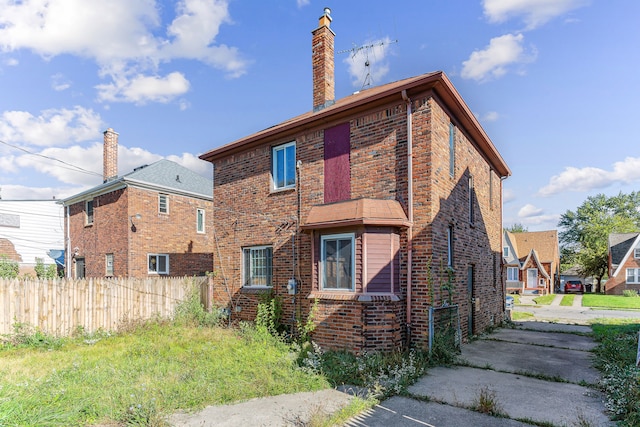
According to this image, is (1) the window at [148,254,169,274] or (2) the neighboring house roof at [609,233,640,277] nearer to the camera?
(1) the window at [148,254,169,274]

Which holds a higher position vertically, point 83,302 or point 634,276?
point 83,302

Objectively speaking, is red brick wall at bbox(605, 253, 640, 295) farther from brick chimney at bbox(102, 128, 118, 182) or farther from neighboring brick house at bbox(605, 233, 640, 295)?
brick chimney at bbox(102, 128, 118, 182)

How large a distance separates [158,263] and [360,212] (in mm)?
12881

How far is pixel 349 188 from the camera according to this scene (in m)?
9.71

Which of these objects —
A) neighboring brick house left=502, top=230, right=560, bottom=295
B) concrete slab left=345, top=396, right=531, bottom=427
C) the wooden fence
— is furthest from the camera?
neighboring brick house left=502, top=230, right=560, bottom=295

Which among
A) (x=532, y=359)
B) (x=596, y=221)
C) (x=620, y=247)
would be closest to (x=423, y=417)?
(x=532, y=359)

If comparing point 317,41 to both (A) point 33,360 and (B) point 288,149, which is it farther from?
(A) point 33,360

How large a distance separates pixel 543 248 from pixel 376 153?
137 feet

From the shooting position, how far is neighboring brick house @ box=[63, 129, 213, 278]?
16656 mm

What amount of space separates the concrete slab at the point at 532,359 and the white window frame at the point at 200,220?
1458 cm

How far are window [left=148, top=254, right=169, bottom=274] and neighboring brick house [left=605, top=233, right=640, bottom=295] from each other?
4280 cm

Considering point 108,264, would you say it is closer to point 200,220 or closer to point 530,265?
point 200,220

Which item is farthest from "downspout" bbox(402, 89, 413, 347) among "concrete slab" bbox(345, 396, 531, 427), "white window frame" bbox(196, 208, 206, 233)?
"white window frame" bbox(196, 208, 206, 233)

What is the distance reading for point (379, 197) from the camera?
9164 mm
